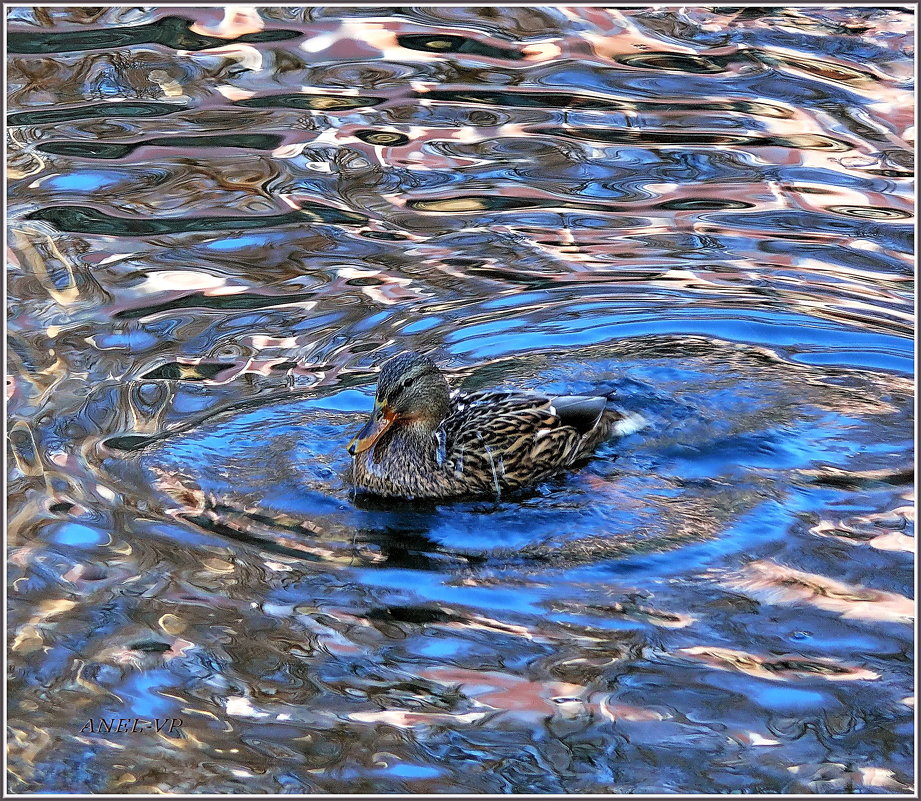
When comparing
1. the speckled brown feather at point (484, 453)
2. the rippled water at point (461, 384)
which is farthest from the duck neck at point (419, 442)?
the rippled water at point (461, 384)

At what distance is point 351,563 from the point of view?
6258 mm

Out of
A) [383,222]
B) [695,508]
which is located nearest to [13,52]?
[383,222]

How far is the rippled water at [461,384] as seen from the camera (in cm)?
518

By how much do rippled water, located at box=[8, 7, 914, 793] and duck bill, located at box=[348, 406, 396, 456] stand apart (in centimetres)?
30

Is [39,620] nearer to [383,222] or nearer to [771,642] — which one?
[771,642]

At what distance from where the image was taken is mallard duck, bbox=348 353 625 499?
7109mm

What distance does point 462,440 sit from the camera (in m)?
7.25

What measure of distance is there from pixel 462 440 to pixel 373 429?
557 millimetres

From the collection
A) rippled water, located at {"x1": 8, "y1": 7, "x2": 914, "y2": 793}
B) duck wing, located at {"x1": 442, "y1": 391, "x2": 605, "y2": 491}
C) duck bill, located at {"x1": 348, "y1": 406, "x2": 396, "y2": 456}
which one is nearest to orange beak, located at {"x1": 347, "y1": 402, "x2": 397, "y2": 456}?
duck bill, located at {"x1": 348, "y1": 406, "x2": 396, "y2": 456}

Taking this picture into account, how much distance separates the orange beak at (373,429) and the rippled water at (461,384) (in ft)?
1.00

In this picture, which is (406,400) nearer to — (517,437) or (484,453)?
(484,453)

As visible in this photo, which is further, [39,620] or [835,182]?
[835,182]

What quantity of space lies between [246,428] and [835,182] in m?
5.57

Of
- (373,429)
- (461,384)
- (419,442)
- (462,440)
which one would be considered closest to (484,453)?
(462,440)
